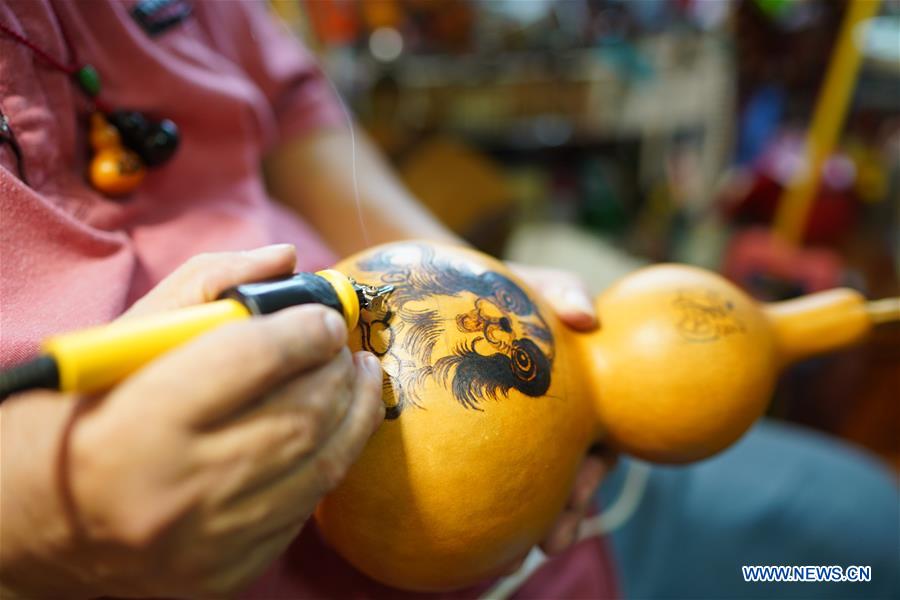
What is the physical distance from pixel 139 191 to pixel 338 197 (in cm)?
28

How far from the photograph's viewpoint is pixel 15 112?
0.49 m

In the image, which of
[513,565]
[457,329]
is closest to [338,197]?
[457,329]

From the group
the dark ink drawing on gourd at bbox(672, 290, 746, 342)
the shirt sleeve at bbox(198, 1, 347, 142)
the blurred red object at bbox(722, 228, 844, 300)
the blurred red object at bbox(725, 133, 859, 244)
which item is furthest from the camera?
the blurred red object at bbox(725, 133, 859, 244)

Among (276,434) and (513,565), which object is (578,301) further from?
(276,434)

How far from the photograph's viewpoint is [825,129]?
1.57 metres

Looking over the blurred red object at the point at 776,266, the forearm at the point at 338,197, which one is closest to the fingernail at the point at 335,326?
the forearm at the point at 338,197

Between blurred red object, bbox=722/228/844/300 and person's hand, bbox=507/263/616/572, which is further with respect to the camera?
blurred red object, bbox=722/228/844/300

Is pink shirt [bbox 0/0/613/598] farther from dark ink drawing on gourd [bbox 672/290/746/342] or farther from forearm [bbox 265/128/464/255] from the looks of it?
dark ink drawing on gourd [bbox 672/290/746/342]

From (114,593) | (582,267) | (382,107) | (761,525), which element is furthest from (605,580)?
(382,107)

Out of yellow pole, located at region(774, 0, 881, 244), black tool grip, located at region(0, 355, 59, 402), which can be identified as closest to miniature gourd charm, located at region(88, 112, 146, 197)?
black tool grip, located at region(0, 355, 59, 402)

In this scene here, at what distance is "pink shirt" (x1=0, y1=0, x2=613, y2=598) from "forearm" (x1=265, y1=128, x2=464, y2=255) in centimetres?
9

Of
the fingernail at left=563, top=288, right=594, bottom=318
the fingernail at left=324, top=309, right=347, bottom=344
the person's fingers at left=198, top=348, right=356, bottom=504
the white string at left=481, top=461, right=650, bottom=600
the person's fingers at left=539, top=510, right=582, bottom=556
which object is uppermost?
→ the fingernail at left=324, top=309, right=347, bottom=344

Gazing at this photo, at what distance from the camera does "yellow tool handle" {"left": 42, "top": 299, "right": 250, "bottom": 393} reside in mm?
304

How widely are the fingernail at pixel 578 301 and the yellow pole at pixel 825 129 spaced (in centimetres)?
128
